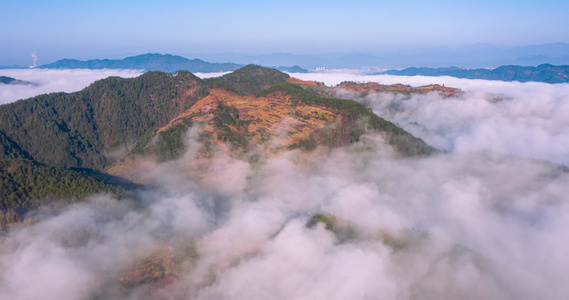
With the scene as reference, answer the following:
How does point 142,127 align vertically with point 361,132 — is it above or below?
below

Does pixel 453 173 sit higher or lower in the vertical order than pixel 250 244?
higher

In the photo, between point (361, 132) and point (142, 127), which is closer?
point (361, 132)

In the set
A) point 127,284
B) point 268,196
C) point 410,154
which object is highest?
point 410,154

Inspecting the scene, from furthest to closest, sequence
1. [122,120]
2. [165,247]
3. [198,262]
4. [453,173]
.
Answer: [122,120] < [453,173] < [165,247] < [198,262]

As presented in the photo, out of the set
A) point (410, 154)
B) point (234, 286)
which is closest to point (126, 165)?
point (234, 286)

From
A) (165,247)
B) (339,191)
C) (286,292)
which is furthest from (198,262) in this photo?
(339,191)

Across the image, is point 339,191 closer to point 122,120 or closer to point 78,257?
point 78,257

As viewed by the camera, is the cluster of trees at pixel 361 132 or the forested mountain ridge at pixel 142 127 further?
the cluster of trees at pixel 361 132

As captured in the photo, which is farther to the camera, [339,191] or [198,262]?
[339,191]

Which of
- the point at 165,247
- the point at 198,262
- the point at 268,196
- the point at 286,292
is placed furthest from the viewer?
the point at 268,196

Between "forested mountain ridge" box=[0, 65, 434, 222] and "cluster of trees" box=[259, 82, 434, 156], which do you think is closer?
"forested mountain ridge" box=[0, 65, 434, 222]
